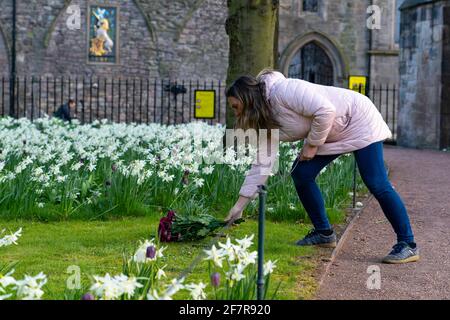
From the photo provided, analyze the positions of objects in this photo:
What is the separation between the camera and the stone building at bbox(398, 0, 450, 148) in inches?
719

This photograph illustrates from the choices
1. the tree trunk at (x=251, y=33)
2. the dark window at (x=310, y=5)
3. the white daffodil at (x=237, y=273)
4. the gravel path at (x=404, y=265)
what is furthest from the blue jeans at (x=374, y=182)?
the dark window at (x=310, y=5)

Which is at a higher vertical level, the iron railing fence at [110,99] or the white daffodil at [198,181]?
the iron railing fence at [110,99]

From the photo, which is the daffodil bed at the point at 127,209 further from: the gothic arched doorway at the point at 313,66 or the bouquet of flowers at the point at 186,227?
the gothic arched doorway at the point at 313,66

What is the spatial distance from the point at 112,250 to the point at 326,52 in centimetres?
2205

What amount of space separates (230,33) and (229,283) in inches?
253

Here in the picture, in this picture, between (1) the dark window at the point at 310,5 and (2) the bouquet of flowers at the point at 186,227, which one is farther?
(1) the dark window at the point at 310,5

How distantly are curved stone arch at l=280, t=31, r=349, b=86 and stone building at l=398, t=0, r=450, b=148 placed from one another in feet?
22.8

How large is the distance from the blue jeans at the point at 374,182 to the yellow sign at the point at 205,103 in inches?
399

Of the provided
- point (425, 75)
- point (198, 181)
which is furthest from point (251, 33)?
point (425, 75)

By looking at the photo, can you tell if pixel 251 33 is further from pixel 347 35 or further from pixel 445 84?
pixel 347 35

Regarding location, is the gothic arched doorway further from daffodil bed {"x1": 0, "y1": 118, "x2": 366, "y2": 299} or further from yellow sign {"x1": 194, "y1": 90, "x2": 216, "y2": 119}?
daffodil bed {"x1": 0, "y1": 118, "x2": 366, "y2": 299}

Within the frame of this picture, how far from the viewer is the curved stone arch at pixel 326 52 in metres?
26.4

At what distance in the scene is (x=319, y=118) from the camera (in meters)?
5.10

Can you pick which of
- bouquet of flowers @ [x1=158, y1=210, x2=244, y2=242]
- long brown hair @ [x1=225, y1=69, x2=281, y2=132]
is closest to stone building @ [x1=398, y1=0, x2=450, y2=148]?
bouquet of flowers @ [x1=158, y1=210, x2=244, y2=242]
